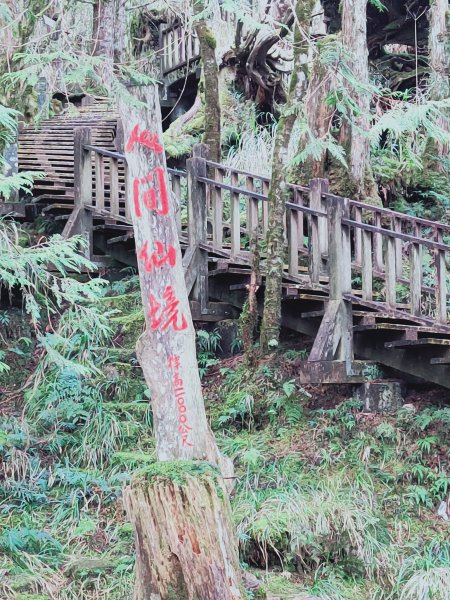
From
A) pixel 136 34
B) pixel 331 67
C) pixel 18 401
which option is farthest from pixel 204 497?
pixel 136 34

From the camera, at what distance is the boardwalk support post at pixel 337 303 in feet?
29.7

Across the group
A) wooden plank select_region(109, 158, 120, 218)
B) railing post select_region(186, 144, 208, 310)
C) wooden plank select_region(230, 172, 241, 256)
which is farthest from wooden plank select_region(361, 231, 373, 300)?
wooden plank select_region(109, 158, 120, 218)

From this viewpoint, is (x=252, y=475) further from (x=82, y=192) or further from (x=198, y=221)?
(x=82, y=192)

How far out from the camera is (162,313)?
20.9ft

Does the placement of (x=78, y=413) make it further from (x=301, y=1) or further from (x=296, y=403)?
(x=301, y=1)

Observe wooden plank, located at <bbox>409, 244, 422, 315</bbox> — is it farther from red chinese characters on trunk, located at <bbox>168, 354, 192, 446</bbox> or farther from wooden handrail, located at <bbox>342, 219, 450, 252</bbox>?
red chinese characters on trunk, located at <bbox>168, 354, 192, 446</bbox>

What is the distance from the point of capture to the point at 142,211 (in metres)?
6.45

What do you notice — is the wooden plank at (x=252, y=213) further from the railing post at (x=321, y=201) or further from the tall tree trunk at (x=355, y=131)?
the tall tree trunk at (x=355, y=131)

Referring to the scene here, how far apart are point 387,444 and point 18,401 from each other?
4.46m

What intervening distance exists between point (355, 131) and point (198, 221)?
11.9ft

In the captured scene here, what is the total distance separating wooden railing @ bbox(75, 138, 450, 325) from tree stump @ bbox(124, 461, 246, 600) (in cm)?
373

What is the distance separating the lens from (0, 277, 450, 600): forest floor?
23.9 ft

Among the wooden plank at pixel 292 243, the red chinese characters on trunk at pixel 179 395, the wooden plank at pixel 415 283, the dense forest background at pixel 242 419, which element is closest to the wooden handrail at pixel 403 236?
the wooden plank at pixel 415 283

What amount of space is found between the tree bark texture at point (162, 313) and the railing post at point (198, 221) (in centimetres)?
415
